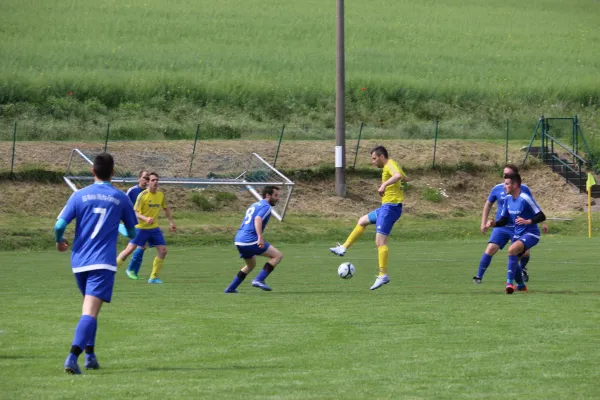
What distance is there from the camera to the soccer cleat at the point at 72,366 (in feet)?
28.8

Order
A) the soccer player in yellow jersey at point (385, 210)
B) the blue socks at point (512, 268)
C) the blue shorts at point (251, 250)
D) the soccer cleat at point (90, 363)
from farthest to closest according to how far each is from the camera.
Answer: the soccer player in yellow jersey at point (385, 210), the blue shorts at point (251, 250), the blue socks at point (512, 268), the soccer cleat at point (90, 363)

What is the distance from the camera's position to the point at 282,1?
76.3 metres

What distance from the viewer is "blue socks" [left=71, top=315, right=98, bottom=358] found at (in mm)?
8914

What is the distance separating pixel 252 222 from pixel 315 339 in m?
5.68

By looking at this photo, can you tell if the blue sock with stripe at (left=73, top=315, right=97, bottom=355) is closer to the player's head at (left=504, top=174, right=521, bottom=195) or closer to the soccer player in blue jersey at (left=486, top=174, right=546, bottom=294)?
the soccer player in blue jersey at (left=486, top=174, right=546, bottom=294)

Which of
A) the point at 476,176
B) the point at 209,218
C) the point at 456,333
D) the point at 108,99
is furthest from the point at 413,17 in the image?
the point at 456,333

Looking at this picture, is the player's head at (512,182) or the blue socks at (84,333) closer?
the blue socks at (84,333)

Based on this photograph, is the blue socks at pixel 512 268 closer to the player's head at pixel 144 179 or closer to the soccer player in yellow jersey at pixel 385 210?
the soccer player in yellow jersey at pixel 385 210

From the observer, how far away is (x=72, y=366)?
880 centimetres

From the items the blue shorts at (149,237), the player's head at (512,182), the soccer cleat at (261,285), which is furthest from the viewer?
the blue shorts at (149,237)

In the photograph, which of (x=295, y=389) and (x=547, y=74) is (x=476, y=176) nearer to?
(x=547, y=74)

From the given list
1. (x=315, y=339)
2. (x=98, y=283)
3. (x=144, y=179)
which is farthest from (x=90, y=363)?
(x=144, y=179)

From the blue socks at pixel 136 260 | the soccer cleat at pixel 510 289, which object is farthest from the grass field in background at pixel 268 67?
the soccer cleat at pixel 510 289

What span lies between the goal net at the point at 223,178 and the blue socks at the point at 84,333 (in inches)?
907
